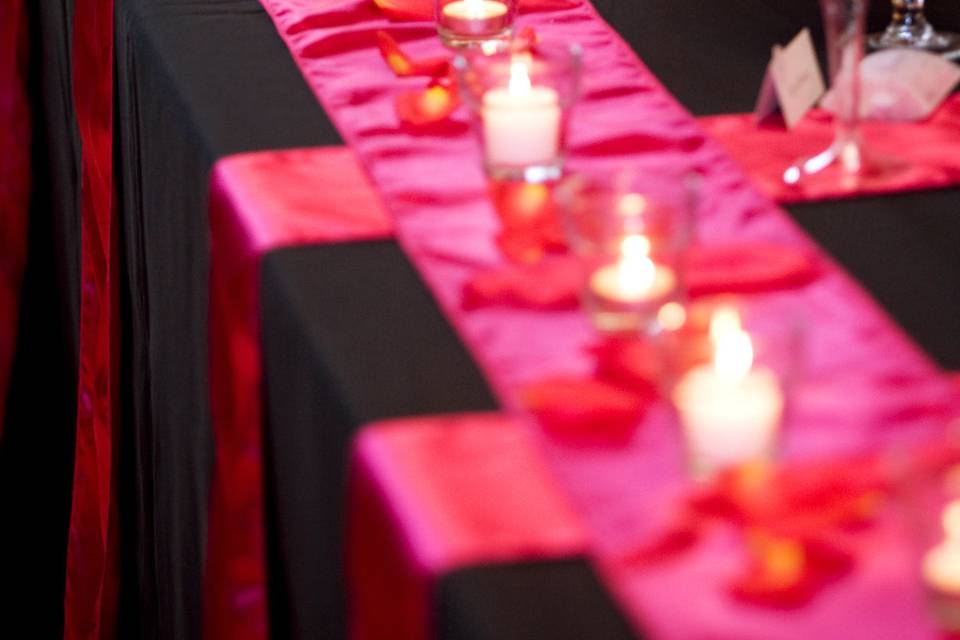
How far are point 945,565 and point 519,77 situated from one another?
22.5 inches

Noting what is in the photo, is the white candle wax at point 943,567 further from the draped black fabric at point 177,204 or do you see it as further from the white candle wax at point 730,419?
the draped black fabric at point 177,204

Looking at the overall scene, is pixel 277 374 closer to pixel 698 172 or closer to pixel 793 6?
pixel 698 172

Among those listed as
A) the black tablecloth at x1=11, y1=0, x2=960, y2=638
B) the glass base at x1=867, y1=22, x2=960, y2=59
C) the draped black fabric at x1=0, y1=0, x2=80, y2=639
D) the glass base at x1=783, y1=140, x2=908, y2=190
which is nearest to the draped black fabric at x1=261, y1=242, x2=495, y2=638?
the black tablecloth at x1=11, y1=0, x2=960, y2=638

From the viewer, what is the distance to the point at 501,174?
3.69 feet

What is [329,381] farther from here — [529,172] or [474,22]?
[474,22]

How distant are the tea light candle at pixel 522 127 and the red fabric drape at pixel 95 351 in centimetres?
76

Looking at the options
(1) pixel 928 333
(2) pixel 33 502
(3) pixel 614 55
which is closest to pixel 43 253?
(2) pixel 33 502

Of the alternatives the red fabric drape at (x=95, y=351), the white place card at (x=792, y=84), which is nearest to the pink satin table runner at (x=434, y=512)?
the white place card at (x=792, y=84)

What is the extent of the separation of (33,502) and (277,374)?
1261mm

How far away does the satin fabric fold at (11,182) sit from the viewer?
2143 millimetres

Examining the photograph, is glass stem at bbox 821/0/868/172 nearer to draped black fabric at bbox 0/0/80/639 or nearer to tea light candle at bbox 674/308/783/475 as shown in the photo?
tea light candle at bbox 674/308/783/475

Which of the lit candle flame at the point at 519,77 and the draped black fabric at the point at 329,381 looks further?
the lit candle flame at the point at 519,77

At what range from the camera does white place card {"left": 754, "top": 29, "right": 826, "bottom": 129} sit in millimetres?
1254

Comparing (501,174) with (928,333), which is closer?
(928,333)
